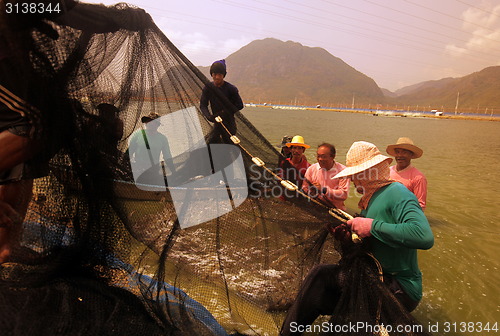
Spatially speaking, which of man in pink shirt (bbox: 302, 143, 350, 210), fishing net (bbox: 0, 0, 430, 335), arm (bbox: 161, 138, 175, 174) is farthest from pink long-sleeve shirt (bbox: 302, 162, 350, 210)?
arm (bbox: 161, 138, 175, 174)

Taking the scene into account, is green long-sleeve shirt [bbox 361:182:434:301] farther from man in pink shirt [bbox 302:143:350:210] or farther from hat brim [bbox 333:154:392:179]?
man in pink shirt [bbox 302:143:350:210]

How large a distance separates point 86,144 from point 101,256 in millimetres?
845

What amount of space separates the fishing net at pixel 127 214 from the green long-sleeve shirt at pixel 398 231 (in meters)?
0.23

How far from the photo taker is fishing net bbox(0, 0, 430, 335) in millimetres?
1865

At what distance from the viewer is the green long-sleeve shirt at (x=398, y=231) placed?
6.89 ft

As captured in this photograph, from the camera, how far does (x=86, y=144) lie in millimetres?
2182

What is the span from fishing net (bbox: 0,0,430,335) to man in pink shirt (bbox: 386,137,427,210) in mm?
2674

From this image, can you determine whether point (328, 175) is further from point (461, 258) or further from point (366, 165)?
point (461, 258)

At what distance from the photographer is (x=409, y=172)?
492 centimetres

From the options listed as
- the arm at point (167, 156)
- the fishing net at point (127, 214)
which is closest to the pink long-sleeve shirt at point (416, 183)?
the fishing net at point (127, 214)

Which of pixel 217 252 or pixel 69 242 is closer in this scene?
pixel 69 242

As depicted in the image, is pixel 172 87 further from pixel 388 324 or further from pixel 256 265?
pixel 388 324

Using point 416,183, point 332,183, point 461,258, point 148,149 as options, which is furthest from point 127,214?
point 461,258

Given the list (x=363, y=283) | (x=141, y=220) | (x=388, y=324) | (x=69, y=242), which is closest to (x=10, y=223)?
(x=69, y=242)
